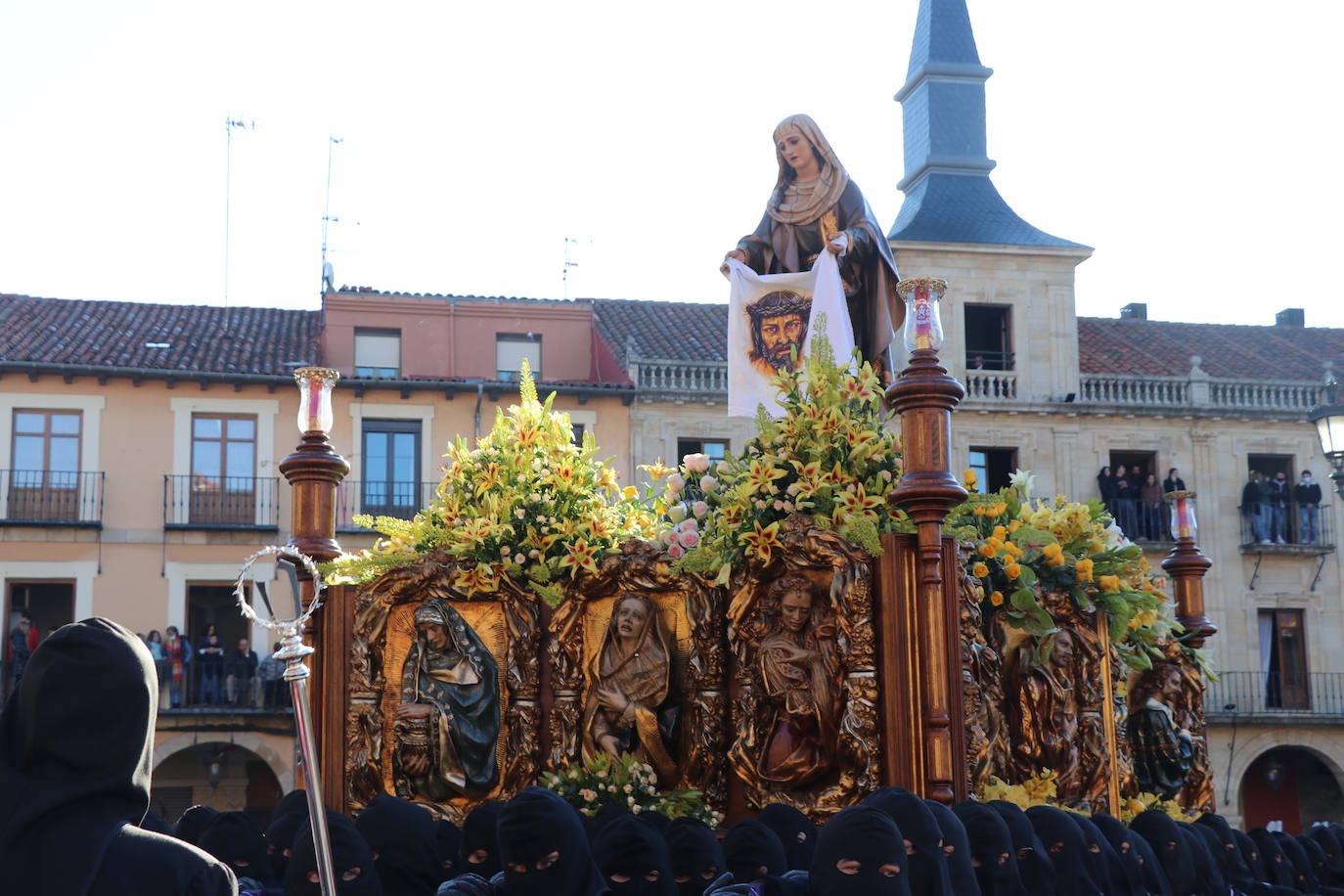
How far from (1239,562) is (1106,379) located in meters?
5.33

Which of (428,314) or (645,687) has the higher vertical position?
(428,314)

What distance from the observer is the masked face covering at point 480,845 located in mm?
9648

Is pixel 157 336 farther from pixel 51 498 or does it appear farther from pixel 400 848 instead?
pixel 400 848

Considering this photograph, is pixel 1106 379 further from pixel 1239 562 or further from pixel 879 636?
pixel 879 636

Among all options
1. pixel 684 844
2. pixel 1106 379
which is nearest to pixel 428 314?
pixel 1106 379

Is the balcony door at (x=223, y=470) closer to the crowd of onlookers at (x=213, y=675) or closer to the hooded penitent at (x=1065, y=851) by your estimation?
the crowd of onlookers at (x=213, y=675)

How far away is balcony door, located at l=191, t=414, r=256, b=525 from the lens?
35031 millimetres

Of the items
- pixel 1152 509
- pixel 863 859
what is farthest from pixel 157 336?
pixel 863 859

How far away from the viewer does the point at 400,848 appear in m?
9.52

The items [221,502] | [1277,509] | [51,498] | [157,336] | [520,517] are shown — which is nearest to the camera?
[520,517]

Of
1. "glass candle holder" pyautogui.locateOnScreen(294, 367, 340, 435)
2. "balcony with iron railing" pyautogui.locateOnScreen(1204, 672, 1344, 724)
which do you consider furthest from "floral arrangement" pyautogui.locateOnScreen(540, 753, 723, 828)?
"balcony with iron railing" pyautogui.locateOnScreen(1204, 672, 1344, 724)

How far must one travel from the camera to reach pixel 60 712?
12.3 feet

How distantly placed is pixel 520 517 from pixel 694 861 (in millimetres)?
2935

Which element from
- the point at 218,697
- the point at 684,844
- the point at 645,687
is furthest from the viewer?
the point at 218,697
